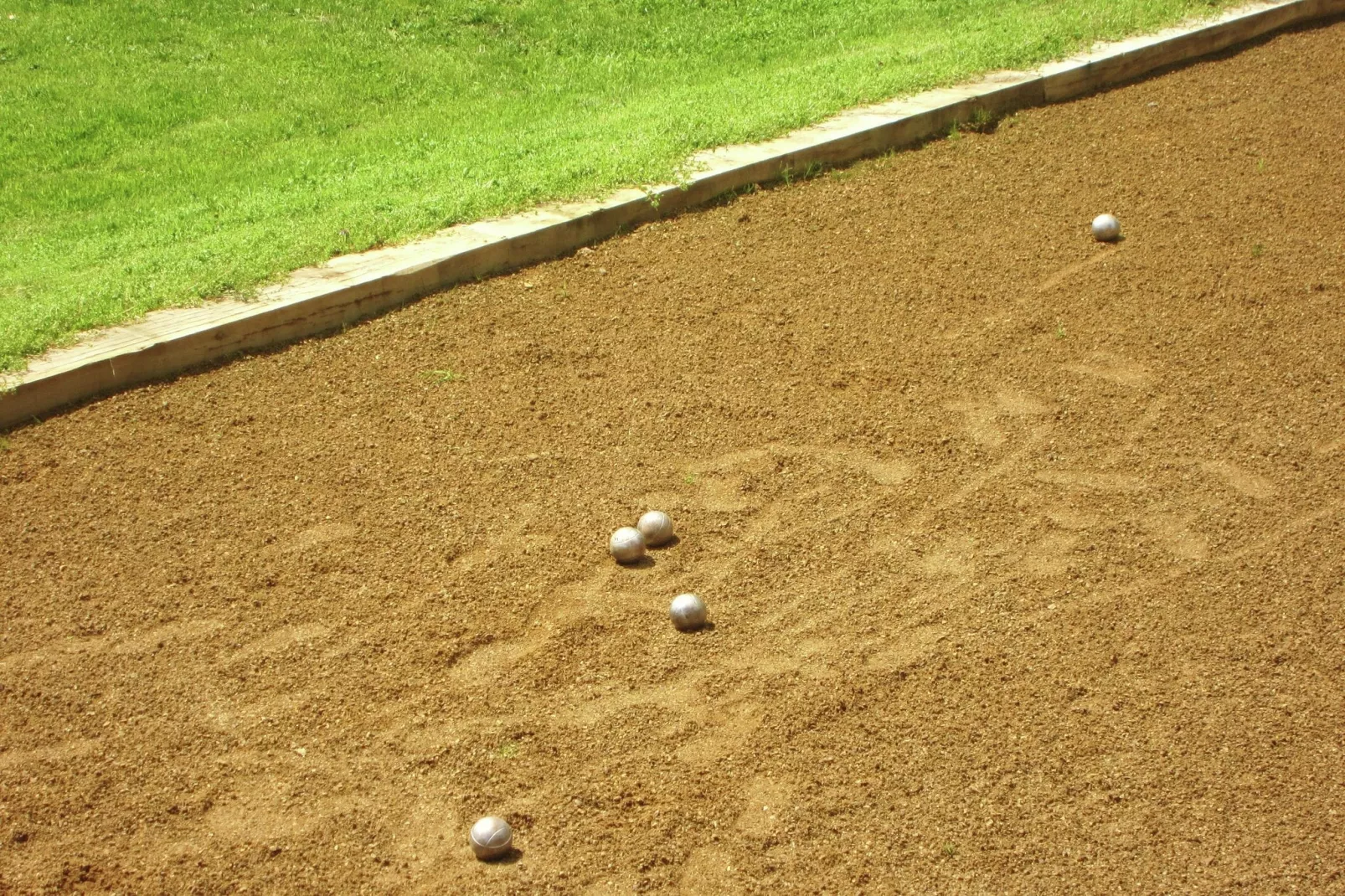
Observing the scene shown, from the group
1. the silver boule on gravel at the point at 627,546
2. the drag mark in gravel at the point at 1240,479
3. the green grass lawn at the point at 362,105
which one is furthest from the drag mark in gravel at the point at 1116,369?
the green grass lawn at the point at 362,105

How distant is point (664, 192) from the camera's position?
26.6 feet

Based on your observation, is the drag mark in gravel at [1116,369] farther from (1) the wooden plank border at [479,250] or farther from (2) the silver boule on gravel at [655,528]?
(1) the wooden plank border at [479,250]

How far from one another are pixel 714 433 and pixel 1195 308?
9.54 feet

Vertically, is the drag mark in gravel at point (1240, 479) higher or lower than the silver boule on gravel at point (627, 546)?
lower

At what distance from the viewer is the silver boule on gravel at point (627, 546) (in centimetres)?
533

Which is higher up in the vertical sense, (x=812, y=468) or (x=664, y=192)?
(x=664, y=192)

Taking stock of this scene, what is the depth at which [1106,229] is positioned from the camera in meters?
7.92

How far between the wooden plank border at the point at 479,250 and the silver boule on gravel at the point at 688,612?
295 centimetres

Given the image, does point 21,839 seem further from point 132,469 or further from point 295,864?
point 132,469

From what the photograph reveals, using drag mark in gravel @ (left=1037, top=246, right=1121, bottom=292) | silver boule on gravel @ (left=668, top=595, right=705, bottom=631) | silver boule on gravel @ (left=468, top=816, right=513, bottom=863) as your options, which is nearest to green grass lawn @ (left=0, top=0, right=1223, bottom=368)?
drag mark in gravel @ (left=1037, top=246, right=1121, bottom=292)

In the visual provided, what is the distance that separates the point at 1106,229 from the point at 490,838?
5.58 m

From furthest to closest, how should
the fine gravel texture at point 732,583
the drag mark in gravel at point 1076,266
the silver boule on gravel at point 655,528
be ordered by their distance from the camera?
the drag mark in gravel at point 1076,266 < the silver boule on gravel at point 655,528 < the fine gravel texture at point 732,583

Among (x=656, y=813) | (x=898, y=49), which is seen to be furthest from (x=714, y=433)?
(x=898, y=49)

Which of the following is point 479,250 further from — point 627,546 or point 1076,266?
point 1076,266
